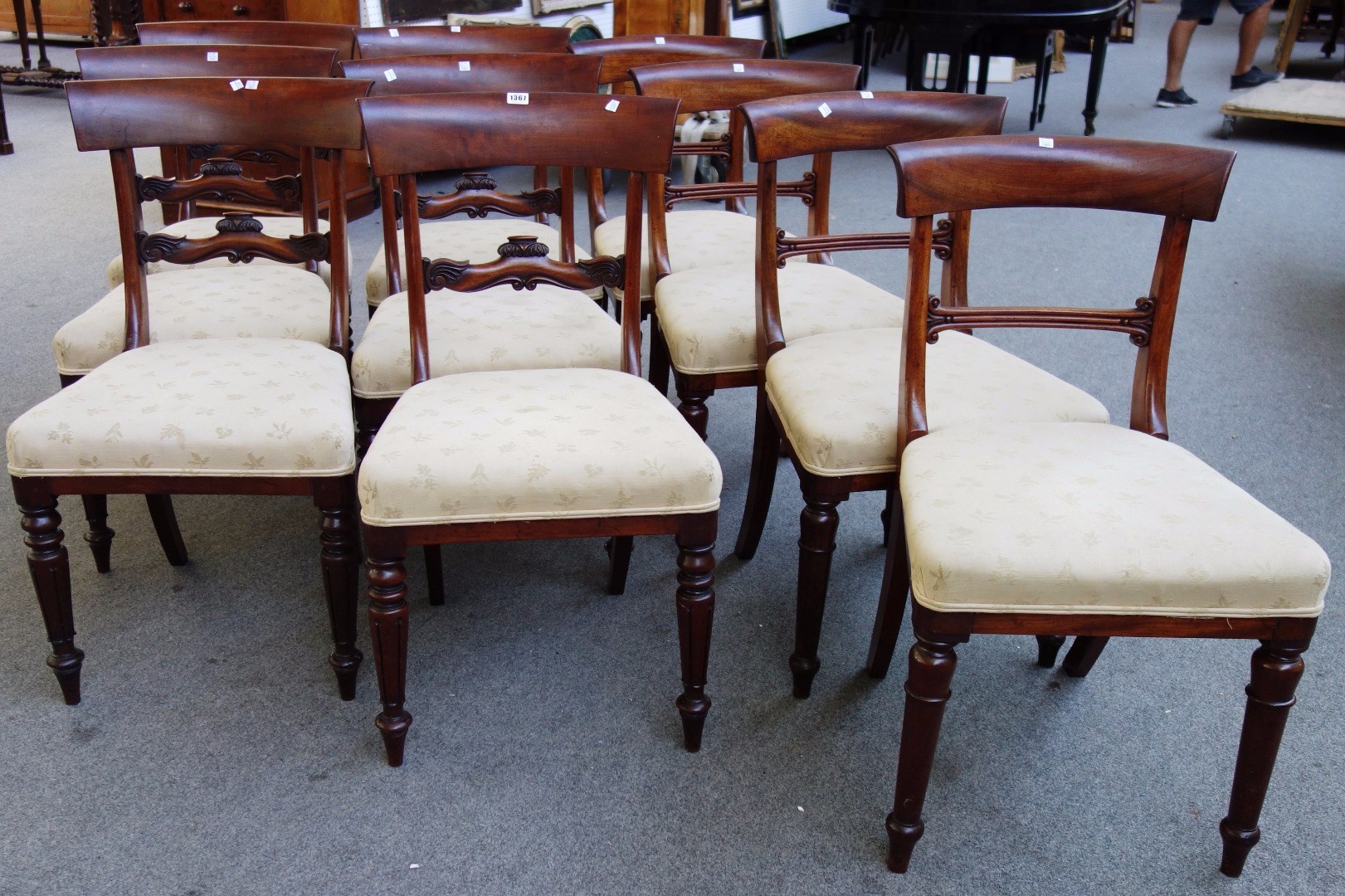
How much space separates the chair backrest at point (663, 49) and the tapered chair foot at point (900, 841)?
1.86 m

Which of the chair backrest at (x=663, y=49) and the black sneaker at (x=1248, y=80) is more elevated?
the chair backrest at (x=663, y=49)

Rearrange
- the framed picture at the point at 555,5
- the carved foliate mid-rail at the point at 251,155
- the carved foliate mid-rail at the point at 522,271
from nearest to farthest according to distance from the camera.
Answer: the carved foliate mid-rail at the point at 522,271 → the carved foliate mid-rail at the point at 251,155 → the framed picture at the point at 555,5

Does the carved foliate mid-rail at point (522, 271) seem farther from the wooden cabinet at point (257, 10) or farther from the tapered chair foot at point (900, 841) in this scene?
the wooden cabinet at point (257, 10)

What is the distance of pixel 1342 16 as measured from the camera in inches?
298

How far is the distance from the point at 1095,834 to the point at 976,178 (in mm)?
909

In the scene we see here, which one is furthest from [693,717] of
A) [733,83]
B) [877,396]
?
[733,83]

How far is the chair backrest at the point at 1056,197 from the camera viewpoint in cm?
158

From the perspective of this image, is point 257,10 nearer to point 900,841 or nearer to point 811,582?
point 811,582

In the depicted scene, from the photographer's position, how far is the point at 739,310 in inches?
80.5

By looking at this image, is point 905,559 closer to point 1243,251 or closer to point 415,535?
point 415,535

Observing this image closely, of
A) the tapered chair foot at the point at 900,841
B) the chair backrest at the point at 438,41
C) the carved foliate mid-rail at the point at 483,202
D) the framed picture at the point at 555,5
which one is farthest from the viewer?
the framed picture at the point at 555,5

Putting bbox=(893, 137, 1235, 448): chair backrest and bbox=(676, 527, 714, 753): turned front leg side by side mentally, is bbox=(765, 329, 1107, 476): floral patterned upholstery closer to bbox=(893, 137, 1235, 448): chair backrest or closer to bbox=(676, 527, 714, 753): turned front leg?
bbox=(893, 137, 1235, 448): chair backrest

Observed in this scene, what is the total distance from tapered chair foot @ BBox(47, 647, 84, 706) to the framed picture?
3.87m

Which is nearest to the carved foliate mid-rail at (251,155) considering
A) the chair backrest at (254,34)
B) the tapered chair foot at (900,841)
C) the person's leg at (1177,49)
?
the chair backrest at (254,34)
